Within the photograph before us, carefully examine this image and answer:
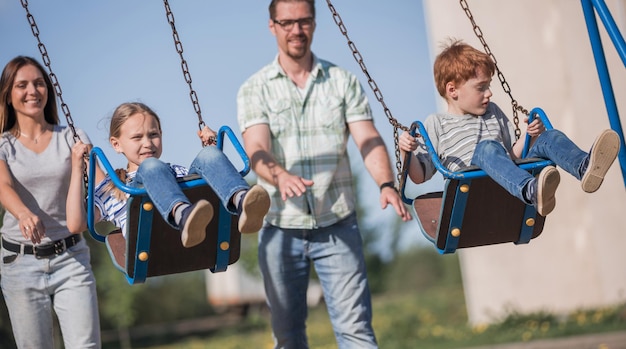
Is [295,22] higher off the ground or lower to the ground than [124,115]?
higher

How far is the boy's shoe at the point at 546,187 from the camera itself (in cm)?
387

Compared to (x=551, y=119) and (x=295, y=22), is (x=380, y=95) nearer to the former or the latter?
(x=295, y=22)

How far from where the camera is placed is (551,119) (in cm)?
1246

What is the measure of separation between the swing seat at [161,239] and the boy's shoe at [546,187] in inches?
Answer: 52.8

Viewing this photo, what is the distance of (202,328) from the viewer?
29.4m

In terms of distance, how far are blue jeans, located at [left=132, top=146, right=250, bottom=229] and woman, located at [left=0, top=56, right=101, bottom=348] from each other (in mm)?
603

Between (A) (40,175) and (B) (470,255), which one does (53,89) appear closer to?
(A) (40,175)

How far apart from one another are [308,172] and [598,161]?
1657 millimetres

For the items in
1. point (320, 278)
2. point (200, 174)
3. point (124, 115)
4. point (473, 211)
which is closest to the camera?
point (200, 174)

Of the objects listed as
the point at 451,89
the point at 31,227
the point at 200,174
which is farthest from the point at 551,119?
the point at 31,227

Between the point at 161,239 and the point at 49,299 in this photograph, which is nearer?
the point at 161,239

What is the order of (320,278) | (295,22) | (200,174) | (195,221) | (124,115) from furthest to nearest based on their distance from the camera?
(320,278) < (295,22) < (124,115) < (200,174) < (195,221)

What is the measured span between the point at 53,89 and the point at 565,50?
8977 mm

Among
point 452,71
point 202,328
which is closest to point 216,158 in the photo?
point 452,71
